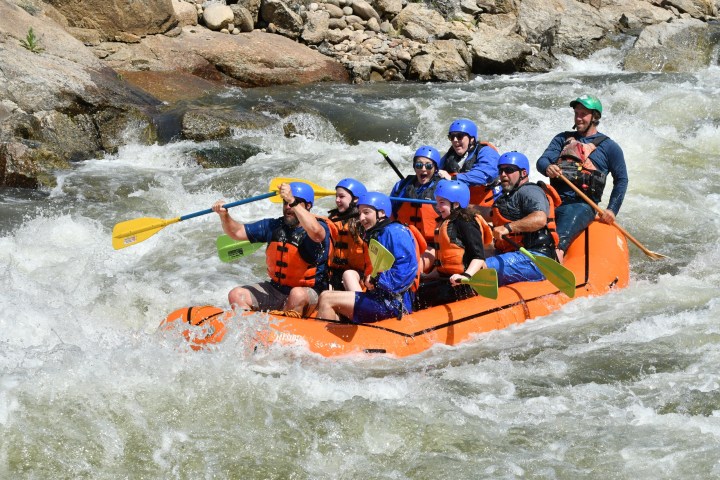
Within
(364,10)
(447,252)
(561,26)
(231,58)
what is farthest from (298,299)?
(561,26)

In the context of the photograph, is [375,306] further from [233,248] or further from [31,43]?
[31,43]

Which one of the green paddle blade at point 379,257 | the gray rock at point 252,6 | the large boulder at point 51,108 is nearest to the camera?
the green paddle blade at point 379,257

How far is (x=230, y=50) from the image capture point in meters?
13.5

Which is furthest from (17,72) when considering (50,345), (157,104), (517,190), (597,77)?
(597,77)

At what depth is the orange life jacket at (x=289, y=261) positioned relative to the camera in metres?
5.33

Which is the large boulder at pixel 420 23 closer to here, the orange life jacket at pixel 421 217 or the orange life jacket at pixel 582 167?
the orange life jacket at pixel 582 167

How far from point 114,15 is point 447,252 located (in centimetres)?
946

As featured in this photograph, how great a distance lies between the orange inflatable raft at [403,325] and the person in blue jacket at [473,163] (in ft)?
2.96

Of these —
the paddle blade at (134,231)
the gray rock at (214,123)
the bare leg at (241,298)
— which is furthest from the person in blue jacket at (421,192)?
the gray rock at (214,123)

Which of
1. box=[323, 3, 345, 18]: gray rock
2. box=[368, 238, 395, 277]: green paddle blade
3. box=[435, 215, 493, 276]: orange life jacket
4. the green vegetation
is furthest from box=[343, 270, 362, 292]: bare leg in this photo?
box=[323, 3, 345, 18]: gray rock

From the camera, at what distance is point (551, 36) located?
55.0 feet

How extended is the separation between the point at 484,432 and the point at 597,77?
11.7 metres

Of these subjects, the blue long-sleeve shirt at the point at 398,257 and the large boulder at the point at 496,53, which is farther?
the large boulder at the point at 496,53

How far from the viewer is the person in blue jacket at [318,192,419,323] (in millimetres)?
5066
